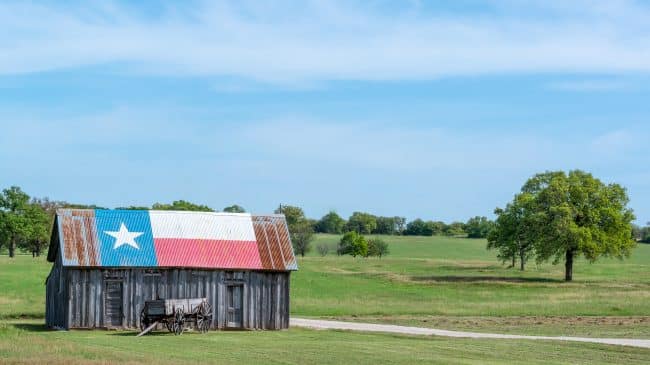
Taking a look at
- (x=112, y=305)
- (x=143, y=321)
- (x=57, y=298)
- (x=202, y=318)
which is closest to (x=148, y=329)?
(x=143, y=321)

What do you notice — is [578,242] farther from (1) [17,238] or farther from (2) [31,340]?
(1) [17,238]

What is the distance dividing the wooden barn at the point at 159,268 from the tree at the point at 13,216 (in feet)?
257

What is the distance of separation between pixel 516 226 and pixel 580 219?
5.89 m

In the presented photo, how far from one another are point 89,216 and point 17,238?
91.3 metres

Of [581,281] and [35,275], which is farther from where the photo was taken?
[581,281]

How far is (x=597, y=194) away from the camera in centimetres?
9262

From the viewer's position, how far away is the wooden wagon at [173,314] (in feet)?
146

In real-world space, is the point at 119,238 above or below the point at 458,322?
above

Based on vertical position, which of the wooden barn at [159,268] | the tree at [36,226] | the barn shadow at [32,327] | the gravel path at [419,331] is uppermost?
the tree at [36,226]

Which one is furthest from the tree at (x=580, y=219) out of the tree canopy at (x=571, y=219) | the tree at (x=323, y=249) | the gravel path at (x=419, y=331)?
the tree at (x=323, y=249)

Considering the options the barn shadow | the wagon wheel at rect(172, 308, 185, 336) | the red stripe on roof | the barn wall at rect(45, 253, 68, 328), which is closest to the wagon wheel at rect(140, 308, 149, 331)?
the wagon wheel at rect(172, 308, 185, 336)

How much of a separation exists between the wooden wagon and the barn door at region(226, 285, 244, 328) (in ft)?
13.2

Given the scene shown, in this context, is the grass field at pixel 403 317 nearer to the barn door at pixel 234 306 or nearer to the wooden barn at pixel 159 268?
the wooden barn at pixel 159 268

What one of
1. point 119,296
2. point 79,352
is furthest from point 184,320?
Answer: point 79,352
